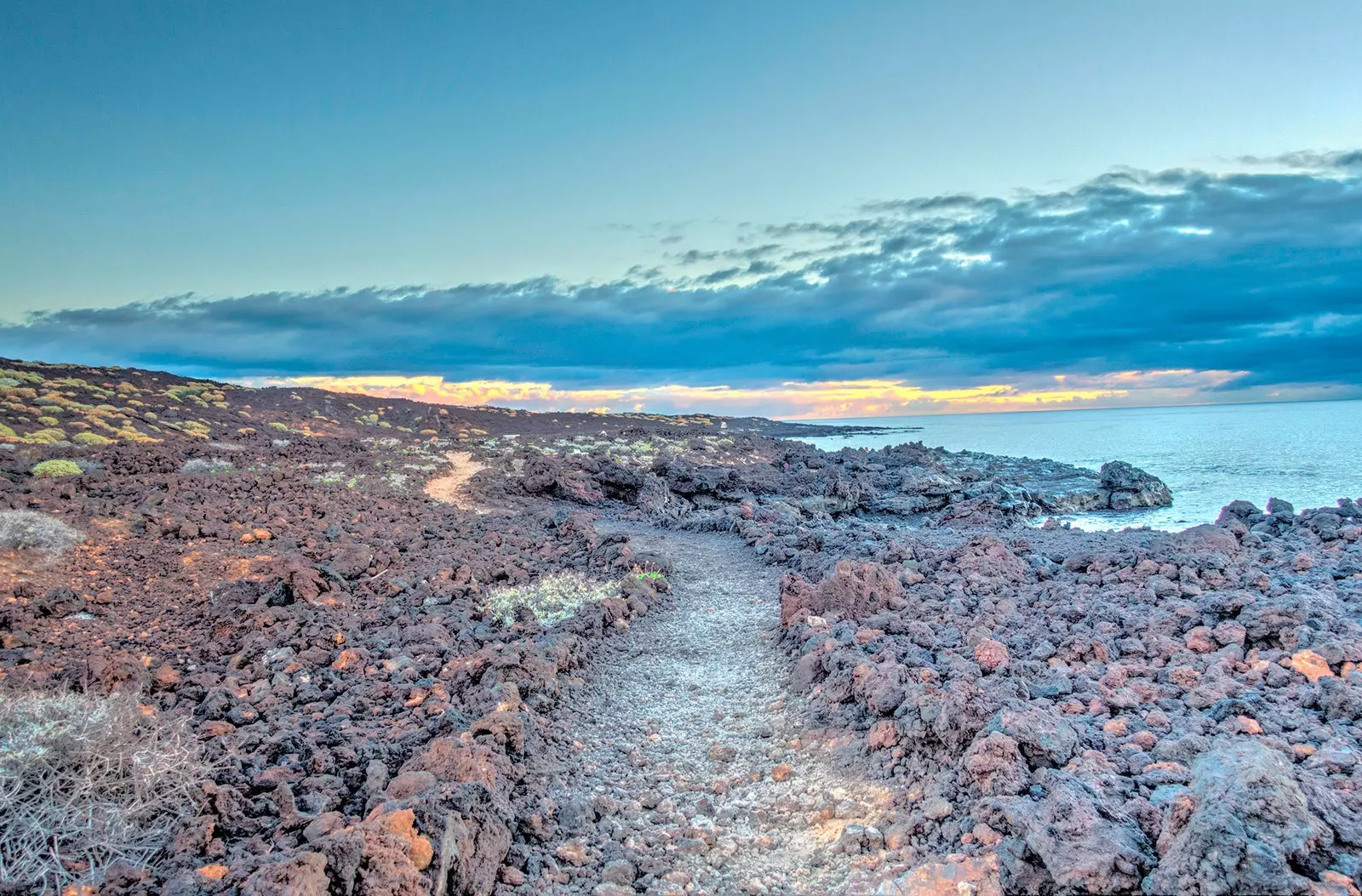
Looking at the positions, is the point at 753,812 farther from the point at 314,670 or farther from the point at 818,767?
the point at 314,670

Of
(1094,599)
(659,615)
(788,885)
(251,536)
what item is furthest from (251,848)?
(251,536)

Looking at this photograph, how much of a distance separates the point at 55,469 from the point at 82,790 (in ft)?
51.9

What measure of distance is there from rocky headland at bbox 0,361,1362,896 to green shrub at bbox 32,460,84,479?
0.32 ft

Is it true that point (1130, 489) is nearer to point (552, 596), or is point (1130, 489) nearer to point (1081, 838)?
point (552, 596)

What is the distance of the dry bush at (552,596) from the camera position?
9.83 metres

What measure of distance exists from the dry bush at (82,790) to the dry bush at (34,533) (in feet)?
25.4

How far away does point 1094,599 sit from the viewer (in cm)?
852

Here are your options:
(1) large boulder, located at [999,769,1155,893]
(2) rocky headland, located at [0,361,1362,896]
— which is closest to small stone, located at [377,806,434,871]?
(2) rocky headland, located at [0,361,1362,896]

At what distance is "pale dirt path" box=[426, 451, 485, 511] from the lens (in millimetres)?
20406

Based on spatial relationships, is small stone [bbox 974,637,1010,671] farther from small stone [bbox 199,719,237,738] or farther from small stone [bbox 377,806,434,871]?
small stone [bbox 199,719,237,738]

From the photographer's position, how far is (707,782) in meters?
5.67

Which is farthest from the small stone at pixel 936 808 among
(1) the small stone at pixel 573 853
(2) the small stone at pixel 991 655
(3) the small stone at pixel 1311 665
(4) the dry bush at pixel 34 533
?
(4) the dry bush at pixel 34 533

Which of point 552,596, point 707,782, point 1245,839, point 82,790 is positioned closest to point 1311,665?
point 1245,839

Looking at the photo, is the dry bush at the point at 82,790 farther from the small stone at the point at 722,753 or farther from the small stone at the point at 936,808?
the small stone at the point at 936,808
